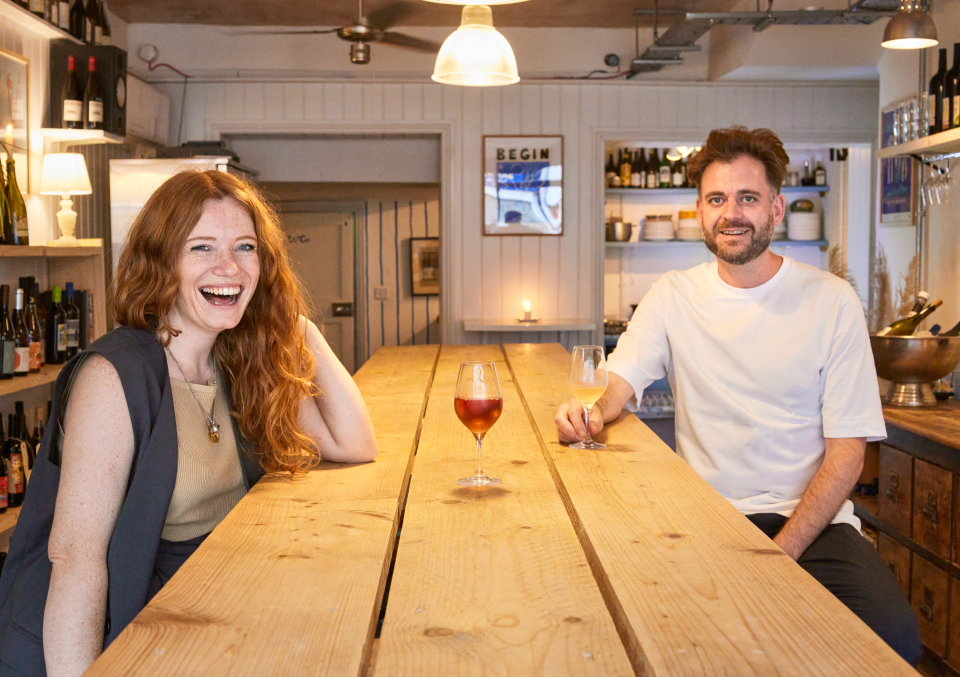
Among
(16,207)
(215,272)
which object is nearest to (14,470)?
(16,207)

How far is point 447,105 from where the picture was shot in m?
5.51

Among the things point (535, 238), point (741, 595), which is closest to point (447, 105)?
point (535, 238)

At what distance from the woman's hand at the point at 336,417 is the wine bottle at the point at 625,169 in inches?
185

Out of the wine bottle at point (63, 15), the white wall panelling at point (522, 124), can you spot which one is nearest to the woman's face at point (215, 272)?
the wine bottle at point (63, 15)

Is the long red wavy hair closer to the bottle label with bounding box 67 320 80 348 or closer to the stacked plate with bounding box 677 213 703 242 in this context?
the bottle label with bounding box 67 320 80 348

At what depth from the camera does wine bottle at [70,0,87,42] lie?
410cm

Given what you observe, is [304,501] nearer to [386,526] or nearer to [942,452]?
[386,526]

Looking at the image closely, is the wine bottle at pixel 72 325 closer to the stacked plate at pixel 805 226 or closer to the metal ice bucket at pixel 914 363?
the metal ice bucket at pixel 914 363

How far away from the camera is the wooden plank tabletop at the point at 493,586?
0.80 m

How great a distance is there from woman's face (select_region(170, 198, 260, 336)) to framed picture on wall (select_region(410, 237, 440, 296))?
621 cm

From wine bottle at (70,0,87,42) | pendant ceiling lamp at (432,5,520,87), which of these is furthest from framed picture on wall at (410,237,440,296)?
pendant ceiling lamp at (432,5,520,87)

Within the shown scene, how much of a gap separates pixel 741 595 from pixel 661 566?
11cm

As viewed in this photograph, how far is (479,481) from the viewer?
1397 mm

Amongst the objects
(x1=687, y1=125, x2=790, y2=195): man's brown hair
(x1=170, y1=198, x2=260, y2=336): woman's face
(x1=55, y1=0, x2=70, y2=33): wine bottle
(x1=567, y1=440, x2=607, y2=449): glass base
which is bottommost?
(x1=567, y1=440, x2=607, y2=449): glass base
